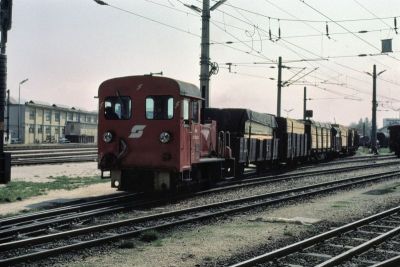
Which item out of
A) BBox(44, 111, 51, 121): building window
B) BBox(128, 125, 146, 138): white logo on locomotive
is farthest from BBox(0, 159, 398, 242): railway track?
BBox(44, 111, 51, 121): building window

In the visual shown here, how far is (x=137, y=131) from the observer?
1368 cm

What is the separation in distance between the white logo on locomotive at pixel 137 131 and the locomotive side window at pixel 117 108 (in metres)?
0.41

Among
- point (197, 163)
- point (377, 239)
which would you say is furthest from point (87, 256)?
point (197, 163)

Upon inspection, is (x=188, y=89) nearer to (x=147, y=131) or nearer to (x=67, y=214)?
(x=147, y=131)

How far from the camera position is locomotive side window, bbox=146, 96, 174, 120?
1345 centimetres

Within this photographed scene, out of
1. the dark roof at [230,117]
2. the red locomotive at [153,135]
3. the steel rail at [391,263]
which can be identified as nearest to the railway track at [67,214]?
the red locomotive at [153,135]

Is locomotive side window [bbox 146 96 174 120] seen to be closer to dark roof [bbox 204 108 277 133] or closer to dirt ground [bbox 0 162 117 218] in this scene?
dirt ground [bbox 0 162 117 218]

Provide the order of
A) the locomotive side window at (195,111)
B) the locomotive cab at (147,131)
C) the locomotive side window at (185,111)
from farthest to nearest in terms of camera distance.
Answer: the locomotive side window at (195,111) → the locomotive side window at (185,111) → the locomotive cab at (147,131)

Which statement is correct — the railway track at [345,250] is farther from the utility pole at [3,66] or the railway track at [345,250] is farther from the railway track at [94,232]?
the utility pole at [3,66]

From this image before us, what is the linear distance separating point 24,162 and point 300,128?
628 inches

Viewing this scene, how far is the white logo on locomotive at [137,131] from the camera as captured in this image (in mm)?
13635

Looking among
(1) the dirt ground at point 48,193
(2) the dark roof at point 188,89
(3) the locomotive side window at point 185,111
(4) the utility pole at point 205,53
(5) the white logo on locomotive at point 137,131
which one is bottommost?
(1) the dirt ground at point 48,193

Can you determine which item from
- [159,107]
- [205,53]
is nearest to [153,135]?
[159,107]

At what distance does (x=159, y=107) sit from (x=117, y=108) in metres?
1.35
